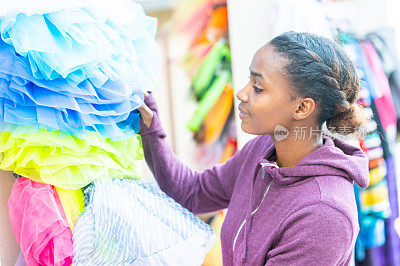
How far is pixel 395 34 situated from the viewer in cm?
141

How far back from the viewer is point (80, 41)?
2.23 ft

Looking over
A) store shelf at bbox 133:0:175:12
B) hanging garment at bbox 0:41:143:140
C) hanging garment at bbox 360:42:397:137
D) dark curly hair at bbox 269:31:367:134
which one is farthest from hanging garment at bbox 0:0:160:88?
hanging garment at bbox 360:42:397:137

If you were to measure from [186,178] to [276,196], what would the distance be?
0.26 metres

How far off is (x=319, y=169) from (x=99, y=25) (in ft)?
1.65

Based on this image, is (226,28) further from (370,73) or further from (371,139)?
(371,139)

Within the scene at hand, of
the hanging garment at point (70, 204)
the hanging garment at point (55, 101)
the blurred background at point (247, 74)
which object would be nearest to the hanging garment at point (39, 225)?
A: the hanging garment at point (70, 204)

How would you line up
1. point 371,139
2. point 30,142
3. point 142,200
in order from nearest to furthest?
1. point 30,142
2. point 142,200
3. point 371,139

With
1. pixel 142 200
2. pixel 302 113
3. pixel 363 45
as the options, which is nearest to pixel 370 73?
pixel 363 45

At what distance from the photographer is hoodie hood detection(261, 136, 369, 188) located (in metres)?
0.85

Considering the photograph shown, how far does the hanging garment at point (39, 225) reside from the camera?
721 mm

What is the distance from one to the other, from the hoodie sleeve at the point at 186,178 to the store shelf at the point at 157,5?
A: 1.88 ft

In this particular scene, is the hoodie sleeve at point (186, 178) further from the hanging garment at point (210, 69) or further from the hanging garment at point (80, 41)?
the hanging garment at point (210, 69)

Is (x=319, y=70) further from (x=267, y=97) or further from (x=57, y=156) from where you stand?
(x=57, y=156)

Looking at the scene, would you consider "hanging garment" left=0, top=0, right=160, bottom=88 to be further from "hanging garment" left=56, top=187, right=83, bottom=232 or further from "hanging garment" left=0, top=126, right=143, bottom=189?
"hanging garment" left=56, top=187, right=83, bottom=232
